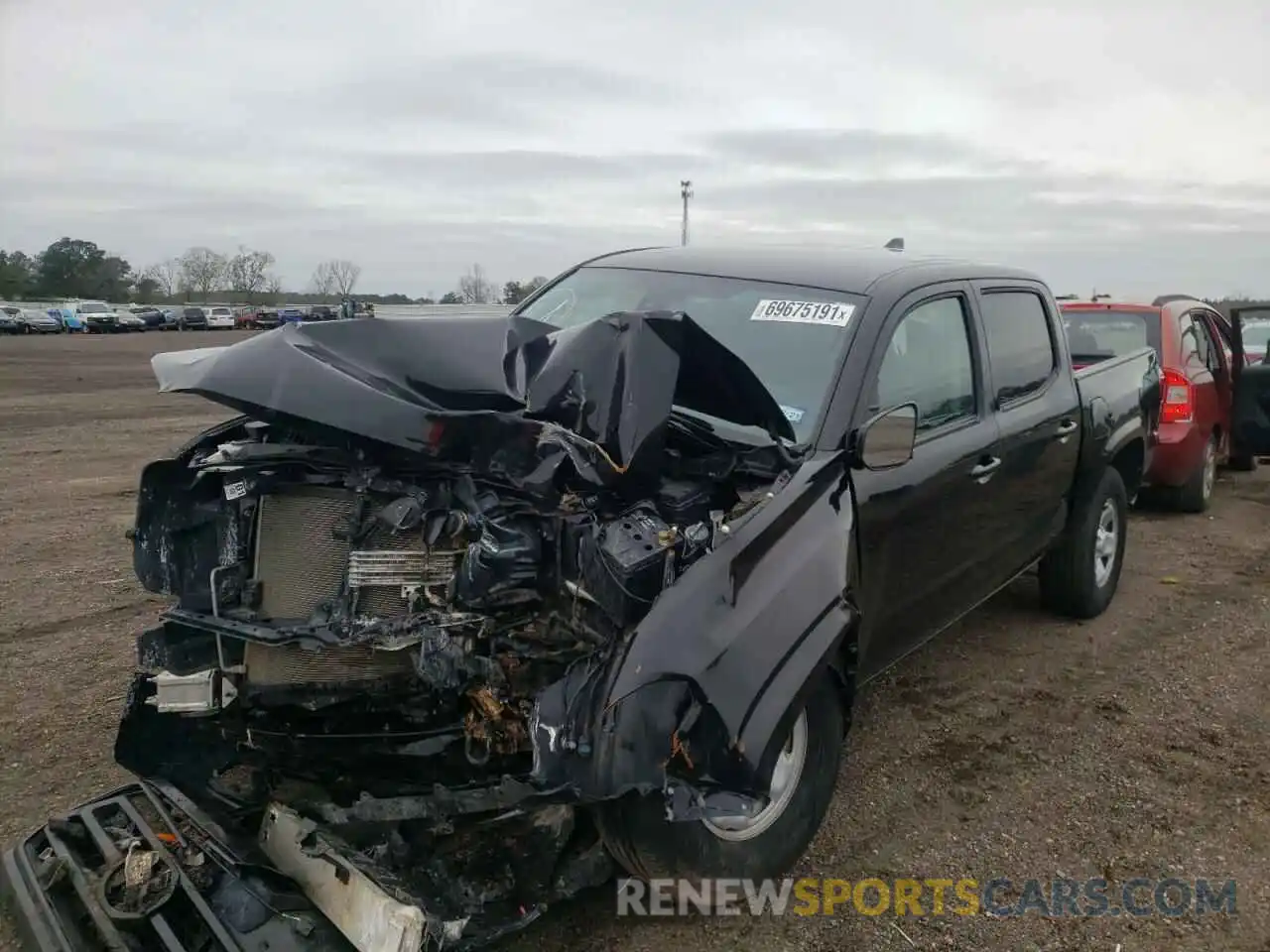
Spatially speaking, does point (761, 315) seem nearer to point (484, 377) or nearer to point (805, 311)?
point (805, 311)

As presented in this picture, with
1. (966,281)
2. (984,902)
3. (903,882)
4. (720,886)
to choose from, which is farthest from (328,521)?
(966,281)

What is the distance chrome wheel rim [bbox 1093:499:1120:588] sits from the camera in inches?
219

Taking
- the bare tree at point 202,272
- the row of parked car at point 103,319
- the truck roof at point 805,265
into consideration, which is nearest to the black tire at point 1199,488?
the truck roof at point 805,265

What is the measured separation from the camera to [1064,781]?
3.87 meters

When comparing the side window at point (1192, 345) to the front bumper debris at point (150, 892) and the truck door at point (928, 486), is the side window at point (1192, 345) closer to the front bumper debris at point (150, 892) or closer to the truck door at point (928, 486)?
the truck door at point (928, 486)

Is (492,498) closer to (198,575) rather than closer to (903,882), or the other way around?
(198,575)

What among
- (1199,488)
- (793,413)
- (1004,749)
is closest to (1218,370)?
(1199,488)

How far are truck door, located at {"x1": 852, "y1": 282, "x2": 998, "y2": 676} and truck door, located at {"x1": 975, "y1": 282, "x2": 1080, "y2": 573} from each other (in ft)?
0.54

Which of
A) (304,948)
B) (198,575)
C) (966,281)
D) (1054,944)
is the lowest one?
(1054,944)

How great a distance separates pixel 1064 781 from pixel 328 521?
2997mm

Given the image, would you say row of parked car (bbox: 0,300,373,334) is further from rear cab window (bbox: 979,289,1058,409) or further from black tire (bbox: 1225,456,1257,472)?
rear cab window (bbox: 979,289,1058,409)

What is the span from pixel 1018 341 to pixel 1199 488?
4.67 meters

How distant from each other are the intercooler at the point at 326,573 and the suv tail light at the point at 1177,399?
22.6ft

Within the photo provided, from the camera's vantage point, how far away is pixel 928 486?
3627 mm
